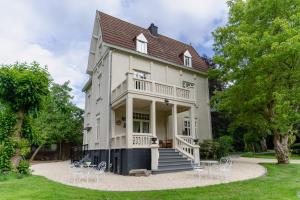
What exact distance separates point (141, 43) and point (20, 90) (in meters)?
9.30

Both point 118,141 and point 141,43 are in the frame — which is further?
point 141,43

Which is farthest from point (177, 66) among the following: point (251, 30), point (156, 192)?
point (156, 192)

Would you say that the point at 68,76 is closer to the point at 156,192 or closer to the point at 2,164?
the point at 2,164

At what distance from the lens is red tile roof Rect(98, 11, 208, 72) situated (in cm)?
1612

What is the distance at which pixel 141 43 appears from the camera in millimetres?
16984

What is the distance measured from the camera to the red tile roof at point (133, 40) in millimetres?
16125

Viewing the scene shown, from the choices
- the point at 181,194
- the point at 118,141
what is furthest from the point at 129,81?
the point at 181,194

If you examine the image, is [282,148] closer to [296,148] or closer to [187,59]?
[187,59]

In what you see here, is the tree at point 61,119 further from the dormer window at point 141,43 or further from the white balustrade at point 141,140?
the white balustrade at point 141,140

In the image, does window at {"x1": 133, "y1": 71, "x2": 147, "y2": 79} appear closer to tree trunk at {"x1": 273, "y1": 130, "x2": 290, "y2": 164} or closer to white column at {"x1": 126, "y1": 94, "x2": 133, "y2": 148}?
white column at {"x1": 126, "y1": 94, "x2": 133, "y2": 148}

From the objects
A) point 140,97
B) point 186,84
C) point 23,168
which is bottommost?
point 23,168

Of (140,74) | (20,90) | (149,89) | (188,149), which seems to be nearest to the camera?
(20,90)

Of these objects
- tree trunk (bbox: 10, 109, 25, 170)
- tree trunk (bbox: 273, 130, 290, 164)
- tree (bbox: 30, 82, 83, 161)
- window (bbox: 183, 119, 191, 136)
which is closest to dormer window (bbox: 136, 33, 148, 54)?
window (bbox: 183, 119, 191, 136)

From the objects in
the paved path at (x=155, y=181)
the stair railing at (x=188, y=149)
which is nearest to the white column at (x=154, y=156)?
the paved path at (x=155, y=181)
